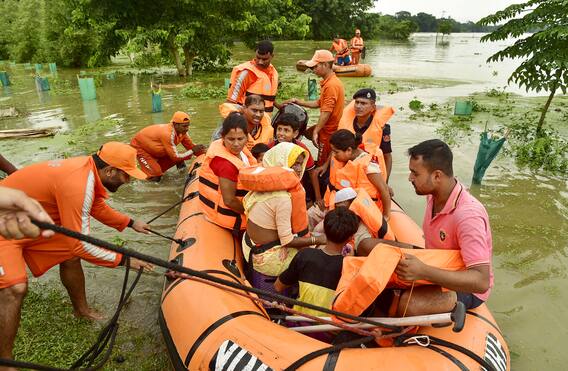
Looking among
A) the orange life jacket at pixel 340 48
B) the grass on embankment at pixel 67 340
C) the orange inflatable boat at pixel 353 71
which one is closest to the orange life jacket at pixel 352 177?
the grass on embankment at pixel 67 340

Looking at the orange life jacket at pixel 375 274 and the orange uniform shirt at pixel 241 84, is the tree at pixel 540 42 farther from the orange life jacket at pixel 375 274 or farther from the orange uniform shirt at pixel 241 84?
the orange life jacket at pixel 375 274

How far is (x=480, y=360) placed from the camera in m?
2.05

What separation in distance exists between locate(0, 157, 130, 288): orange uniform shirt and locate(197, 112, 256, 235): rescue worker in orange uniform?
86 centimetres

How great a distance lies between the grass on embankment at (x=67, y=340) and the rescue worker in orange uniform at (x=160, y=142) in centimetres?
254

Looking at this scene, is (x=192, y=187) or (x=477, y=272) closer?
(x=477, y=272)

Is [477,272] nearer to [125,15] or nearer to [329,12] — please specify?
[125,15]

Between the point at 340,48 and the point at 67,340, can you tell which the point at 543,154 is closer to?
the point at 67,340

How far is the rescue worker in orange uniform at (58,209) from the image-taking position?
93.8 inches

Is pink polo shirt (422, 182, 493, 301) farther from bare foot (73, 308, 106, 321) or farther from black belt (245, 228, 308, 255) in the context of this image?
bare foot (73, 308, 106, 321)

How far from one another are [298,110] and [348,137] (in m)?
1.35

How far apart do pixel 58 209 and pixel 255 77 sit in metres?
3.10

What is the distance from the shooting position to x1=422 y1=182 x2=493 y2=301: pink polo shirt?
1975mm

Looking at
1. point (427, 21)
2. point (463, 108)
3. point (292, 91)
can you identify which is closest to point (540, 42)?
point (463, 108)

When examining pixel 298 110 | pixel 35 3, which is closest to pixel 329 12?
pixel 35 3
